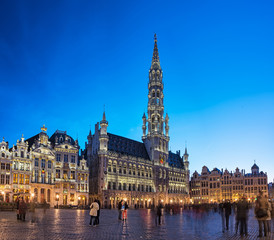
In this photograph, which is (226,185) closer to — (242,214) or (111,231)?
(242,214)

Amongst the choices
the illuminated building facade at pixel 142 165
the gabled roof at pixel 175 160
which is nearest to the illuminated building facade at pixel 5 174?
the illuminated building facade at pixel 142 165

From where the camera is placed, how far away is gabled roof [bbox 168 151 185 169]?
126300mm

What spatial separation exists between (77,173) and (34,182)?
12.7m

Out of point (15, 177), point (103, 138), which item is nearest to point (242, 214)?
point (15, 177)

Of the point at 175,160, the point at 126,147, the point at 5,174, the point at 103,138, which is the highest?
the point at 103,138

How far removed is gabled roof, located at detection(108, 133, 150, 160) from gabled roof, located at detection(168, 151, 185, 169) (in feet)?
55.6

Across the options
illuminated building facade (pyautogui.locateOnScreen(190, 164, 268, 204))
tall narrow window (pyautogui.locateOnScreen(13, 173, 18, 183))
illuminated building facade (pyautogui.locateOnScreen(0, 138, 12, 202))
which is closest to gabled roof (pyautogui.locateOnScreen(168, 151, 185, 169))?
illuminated building facade (pyautogui.locateOnScreen(190, 164, 268, 204))

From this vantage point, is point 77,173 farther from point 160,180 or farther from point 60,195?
point 160,180

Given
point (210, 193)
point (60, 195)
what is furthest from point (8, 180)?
point (210, 193)

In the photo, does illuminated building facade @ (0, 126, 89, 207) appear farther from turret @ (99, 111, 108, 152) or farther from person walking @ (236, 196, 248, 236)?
person walking @ (236, 196, 248, 236)

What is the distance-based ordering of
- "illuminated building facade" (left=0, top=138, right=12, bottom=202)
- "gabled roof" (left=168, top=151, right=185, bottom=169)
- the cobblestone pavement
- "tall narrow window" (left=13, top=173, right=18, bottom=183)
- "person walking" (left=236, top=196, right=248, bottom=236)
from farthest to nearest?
"gabled roof" (left=168, top=151, right=185, bottom=169) → "tall narrow window" (left=13, top=173, right=18, bottom=183) → "illuminated building facade" (left=0, top=138, right=12, bottom=202) → "person walking" (left=236, top=196, right=248, bottom=236) → the cobblestone pavement

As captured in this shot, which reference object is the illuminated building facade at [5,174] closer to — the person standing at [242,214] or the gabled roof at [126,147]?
the gabled roof at [126,147]

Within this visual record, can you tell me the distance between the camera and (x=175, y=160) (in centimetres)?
13050

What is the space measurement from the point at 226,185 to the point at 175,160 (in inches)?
953
